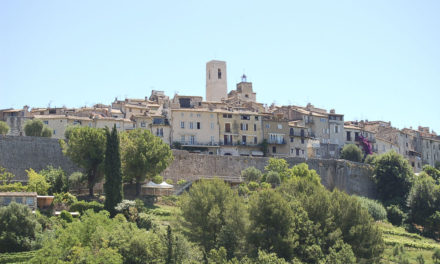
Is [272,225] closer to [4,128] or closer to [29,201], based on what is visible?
[29,201]

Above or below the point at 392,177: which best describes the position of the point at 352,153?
above

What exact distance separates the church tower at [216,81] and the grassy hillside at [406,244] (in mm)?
43599

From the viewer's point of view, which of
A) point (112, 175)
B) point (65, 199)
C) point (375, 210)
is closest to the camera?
point (112, 175)

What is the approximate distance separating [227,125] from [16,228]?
1693 inches

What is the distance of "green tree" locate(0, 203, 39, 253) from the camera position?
4719 centimetres

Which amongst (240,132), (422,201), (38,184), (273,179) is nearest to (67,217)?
(38,184)

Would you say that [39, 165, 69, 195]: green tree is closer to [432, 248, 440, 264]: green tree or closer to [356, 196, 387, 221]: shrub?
[356, 196, 387, 221]: shrub

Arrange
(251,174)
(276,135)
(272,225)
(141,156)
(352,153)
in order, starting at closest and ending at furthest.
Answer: (272,225) → (141,156) → (251,174) → (276,135) → (352,153)

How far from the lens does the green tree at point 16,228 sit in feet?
155

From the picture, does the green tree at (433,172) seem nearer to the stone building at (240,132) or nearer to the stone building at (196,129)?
the stone building at (240,132)

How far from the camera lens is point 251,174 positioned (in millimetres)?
75438

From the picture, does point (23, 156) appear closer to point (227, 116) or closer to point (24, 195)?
point (24, 195)

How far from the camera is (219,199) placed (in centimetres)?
5462

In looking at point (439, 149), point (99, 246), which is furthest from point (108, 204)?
point (439, 149)
